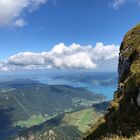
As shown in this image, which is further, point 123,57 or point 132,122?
point 123,57

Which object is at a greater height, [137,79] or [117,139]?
[137,79]

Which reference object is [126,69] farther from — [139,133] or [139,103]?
[139,133]

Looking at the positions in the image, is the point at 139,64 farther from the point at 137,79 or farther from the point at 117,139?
the point at 117,139

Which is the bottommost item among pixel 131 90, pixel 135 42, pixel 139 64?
pixel 131 90

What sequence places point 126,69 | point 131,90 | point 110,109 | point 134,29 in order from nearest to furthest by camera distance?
point 131,90
point 110,109
point 126,69
point 134,29

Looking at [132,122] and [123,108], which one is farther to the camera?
[123,108]

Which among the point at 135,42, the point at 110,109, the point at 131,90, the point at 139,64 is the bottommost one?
the point at 110,109

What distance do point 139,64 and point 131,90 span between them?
838 centimetres

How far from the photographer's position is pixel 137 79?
910 inches

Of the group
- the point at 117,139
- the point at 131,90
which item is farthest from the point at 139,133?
the point at 131,90

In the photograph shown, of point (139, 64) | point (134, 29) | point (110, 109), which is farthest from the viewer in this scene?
point (134, 29)

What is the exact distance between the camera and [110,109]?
118 ft

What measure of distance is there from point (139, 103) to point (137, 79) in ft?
5.90

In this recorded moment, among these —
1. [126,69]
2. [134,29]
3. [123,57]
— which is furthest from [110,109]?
[134,29]
